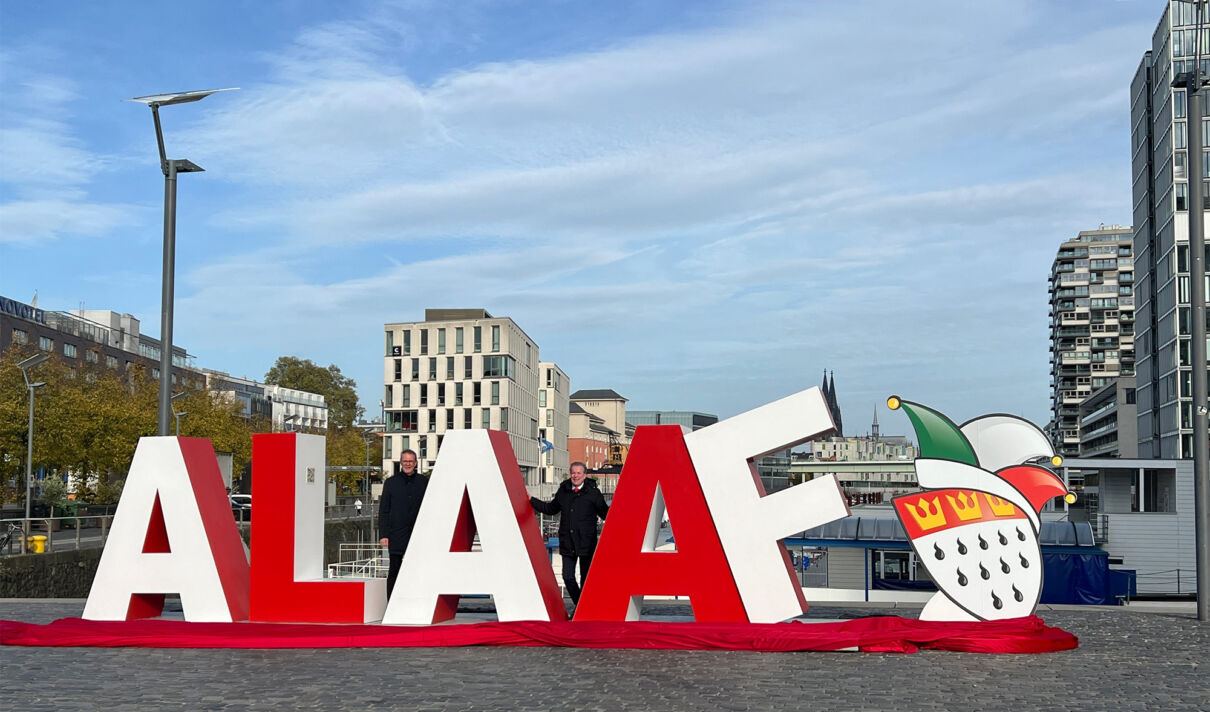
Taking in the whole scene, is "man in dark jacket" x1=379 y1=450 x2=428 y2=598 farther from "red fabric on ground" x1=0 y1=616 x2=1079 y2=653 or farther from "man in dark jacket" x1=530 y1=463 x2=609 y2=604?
"red fabric on ground" x1=0 y1=616 x2=1079 y2=653

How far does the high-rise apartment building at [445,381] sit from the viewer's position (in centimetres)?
10744

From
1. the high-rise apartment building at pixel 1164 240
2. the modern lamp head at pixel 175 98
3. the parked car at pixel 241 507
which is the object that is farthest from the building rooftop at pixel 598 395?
the modern lamp head at pixel 175 98

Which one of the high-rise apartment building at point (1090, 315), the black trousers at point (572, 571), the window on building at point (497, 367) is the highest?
the high-rise apartment building at point (1090, 315)

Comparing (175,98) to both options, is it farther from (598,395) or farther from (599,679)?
(598,395)

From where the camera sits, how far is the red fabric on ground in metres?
12.4

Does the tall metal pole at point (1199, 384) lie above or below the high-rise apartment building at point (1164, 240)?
below

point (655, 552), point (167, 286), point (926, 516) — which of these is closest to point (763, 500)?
point (655, 552)

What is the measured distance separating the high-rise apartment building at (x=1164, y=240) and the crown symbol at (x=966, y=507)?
64.3 metres

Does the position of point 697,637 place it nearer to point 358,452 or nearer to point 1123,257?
point 358,452

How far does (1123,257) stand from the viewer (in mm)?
146625

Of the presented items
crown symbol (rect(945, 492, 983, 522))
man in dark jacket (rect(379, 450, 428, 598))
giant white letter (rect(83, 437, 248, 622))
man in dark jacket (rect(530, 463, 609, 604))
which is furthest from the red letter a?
giant white letter (rect(83, 437, 248, 622))

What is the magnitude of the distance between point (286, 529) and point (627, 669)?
5.31 meters

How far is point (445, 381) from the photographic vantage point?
4279 inches

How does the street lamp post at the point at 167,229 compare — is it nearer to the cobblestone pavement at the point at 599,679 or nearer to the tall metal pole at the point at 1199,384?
the cobblestone pavement at the point at 599,679
